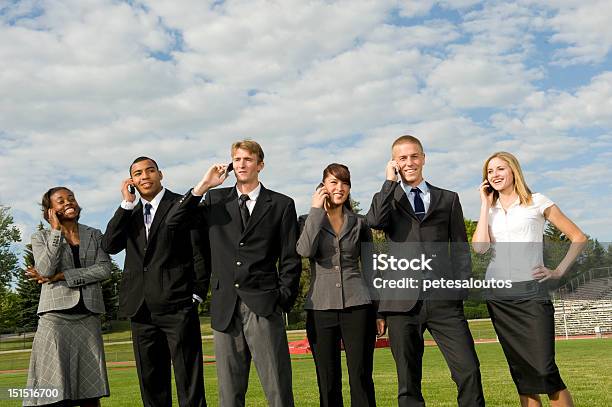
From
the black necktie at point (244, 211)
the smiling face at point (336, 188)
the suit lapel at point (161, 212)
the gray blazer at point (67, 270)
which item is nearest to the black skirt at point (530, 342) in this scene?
the smiling face at point (336, 188)

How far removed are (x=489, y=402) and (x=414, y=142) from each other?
510cm

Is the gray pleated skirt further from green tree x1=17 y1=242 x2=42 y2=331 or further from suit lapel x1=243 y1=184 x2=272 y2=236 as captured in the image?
green tree x1=17 y1=242 x2=42 y2=331

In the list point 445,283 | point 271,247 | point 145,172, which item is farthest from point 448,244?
point 145,172

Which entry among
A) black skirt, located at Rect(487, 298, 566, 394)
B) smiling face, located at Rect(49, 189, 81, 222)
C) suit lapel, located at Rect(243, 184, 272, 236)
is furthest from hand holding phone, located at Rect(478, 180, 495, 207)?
smiling face, located at Rect(49, 189, 81, 222)

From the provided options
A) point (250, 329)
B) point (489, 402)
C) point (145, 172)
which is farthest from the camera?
point (489, 402)

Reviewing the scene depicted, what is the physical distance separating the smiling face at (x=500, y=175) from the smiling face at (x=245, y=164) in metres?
2.10

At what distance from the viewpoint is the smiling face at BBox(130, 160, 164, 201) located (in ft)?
20.2

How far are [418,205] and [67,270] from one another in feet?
11.5

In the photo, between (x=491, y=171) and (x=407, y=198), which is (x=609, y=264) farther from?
(x=407, y=198)

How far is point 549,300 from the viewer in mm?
5473

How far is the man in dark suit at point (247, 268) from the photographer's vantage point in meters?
5.39

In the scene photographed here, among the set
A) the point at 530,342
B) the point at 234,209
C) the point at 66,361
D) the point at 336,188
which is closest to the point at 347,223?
the point at 336,188

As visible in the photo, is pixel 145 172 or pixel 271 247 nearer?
pixel 271 247

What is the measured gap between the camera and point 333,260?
5.77 metres
